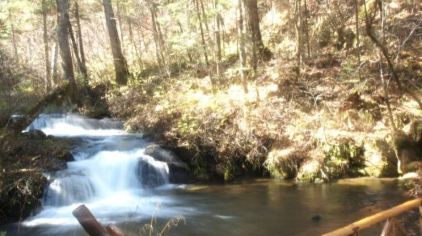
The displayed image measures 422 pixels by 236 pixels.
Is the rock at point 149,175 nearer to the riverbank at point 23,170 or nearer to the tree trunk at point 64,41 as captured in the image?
the riverbank at point 23,170

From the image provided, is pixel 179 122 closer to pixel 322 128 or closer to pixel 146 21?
pixel 322 128

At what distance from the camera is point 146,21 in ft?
95.8

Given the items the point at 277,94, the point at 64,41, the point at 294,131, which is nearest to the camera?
the point at 294,131

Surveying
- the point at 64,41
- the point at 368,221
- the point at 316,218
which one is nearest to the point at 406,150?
the point at 316,218

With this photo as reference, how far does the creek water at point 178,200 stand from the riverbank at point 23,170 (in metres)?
0.33

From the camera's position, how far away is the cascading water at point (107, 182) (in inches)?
455

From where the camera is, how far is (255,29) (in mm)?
18719

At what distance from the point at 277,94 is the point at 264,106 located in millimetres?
870

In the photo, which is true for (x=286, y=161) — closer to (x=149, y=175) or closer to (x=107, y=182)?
(x=149, y=175)

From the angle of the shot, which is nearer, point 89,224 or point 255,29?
point 89,224

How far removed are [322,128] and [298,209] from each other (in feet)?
11.6

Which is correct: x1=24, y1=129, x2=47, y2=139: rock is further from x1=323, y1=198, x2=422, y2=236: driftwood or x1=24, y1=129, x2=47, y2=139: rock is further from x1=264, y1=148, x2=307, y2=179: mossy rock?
x1=323, y1=198, x2=422, y2=236: driftwood

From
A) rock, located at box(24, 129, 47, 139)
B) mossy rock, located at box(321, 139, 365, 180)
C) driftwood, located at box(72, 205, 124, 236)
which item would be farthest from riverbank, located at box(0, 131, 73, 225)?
driftwood, located at box(72, 205, 124, 236)

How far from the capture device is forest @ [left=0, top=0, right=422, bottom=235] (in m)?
12.8
